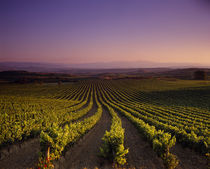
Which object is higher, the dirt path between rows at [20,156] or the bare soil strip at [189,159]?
the dirt path between rows at [20,156]

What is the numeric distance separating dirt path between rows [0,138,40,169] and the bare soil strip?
10.6 meters

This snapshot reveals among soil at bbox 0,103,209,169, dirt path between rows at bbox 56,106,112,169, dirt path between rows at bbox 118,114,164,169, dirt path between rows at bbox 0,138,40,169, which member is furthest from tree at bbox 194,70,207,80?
dirt path between rows at bbox 0,138,40,169

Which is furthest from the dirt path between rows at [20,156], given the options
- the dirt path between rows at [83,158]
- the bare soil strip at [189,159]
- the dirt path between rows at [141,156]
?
the bare soil strip at [189,159]

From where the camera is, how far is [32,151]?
369 inches

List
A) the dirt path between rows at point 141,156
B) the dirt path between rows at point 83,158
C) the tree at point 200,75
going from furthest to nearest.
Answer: the tree at point 200,75, the dirt path between rows at point 141,156, the dirt path between rows at point 83,158

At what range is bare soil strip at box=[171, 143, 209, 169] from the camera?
7627 millimetres

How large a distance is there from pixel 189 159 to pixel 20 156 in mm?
13023

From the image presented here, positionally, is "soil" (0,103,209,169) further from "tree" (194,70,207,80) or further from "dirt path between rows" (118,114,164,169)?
"tree" (194,70,207,80)

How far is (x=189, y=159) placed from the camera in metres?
8.33

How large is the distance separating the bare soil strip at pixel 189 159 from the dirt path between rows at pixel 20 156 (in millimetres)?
10572

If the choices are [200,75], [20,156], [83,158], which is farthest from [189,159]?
[200,75]

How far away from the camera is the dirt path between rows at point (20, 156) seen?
7.65 meters

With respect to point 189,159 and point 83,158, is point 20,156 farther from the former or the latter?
point 189,159

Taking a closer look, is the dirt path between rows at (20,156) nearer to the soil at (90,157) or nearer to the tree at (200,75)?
the soil at (90,157)
